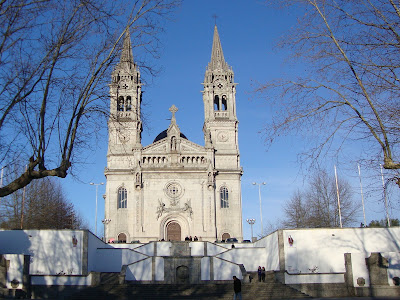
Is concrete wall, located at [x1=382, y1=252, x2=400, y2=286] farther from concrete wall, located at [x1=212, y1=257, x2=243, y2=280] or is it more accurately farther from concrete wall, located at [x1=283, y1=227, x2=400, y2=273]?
concrete wall, located at [x1=212, y1=257, x2=243, y2=280]

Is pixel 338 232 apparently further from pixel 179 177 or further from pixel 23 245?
pixel 179 177

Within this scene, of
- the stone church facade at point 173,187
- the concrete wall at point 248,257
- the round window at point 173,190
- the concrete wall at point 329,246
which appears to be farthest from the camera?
the round window at point 173,190

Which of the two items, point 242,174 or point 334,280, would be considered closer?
point 334,280

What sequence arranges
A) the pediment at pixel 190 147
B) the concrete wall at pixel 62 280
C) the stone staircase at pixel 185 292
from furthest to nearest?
1. the pediment at pixel 190 147
2. the concrete wall at pixel 62 280
3. the stone staircase at pixel 185 292

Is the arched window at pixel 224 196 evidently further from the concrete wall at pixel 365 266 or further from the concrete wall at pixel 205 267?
the concrete wall at pixel 365 266

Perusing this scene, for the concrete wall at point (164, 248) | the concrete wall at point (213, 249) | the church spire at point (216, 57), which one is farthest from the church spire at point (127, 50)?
the church spire at point (216, 57)

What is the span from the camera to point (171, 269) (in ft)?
113

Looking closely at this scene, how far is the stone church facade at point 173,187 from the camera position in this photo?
52781 mm

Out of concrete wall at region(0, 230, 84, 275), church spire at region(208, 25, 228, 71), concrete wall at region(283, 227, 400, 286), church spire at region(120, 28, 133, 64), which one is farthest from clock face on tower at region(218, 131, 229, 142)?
church spire at region(120, 28, 133, 64)

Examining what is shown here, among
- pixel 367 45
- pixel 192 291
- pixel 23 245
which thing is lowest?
pixel 192 291

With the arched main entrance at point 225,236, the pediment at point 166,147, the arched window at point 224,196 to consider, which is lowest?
the arched main entrance at point 225,236

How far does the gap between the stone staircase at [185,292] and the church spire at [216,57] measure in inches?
1434

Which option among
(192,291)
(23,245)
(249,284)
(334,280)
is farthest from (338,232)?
(23,245)

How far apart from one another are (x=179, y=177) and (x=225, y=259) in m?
18.9
